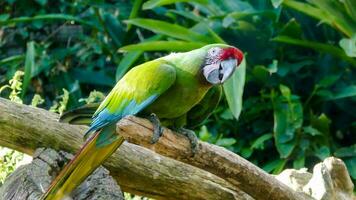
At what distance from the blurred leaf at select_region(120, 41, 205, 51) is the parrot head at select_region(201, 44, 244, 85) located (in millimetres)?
1752

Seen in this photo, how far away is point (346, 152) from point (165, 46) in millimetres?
943

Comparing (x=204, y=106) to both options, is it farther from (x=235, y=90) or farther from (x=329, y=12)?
(x=329, y=12)

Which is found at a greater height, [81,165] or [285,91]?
[81,165]

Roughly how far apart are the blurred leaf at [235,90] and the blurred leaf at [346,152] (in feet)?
1.69

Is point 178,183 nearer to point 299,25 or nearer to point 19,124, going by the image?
point 19,124

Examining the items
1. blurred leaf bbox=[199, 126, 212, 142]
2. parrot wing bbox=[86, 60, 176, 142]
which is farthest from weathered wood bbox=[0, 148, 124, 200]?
blurred leaf bbox=[199, 126, 212, 142]

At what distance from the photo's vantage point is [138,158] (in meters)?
2.67

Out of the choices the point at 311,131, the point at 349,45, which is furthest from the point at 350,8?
the point at 311,131

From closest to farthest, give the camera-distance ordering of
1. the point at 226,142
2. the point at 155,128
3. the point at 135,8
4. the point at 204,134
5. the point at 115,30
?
the point at 155,128
the point at 204,134
the point at 226,142
the point at 135,8
the point at 115,30

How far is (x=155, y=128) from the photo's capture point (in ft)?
7.95

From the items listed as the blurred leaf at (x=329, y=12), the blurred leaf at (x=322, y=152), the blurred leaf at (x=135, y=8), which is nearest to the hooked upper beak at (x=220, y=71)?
the blurred leaf at (x=322, y=152)

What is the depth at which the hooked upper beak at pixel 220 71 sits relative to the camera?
244 cm

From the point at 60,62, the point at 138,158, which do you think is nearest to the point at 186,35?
the point at 60,62

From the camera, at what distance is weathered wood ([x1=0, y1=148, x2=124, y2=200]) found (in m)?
2.45
